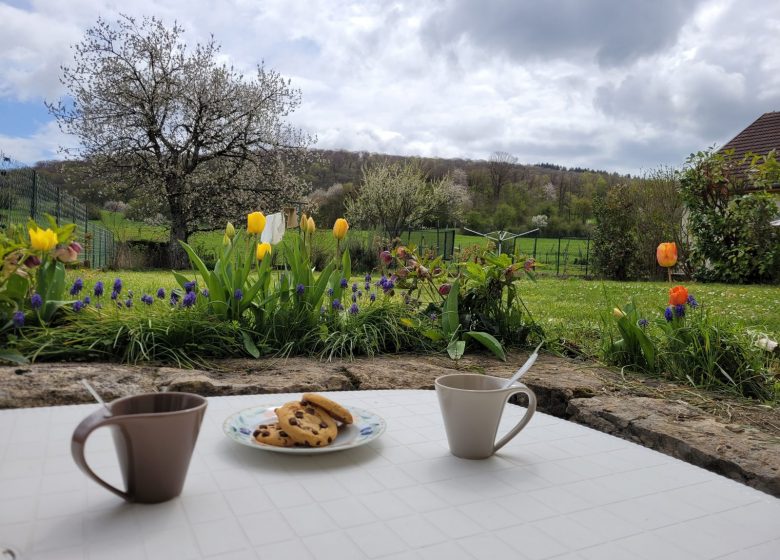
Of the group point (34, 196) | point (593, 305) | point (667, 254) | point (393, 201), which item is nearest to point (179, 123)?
point (34, 196)

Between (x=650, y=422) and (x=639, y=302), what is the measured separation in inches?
175

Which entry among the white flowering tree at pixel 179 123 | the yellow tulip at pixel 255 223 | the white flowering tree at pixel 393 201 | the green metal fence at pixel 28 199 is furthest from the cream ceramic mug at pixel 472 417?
the white flowering tree at pixel 393 201

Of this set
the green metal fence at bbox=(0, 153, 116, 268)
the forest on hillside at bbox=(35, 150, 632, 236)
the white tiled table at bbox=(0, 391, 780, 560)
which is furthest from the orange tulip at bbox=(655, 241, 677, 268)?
the forest on hillside at bbox=(35, 150, 632, 236)

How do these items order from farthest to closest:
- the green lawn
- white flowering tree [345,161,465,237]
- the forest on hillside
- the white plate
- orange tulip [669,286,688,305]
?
the forest on hillside, white flowering tree [345,161,465,237], the green lawn, orange tulip [669,286,688,305], the white plate

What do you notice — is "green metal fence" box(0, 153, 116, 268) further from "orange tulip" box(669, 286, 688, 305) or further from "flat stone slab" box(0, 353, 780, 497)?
"orange tulip" box(669, 286, 688, 305)

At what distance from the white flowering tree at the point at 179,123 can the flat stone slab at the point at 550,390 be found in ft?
38.4

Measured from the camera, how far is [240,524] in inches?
24.1

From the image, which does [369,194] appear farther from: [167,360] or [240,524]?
[240,524]

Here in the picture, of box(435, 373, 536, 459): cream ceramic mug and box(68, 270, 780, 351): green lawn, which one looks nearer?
box(435, 373, 536, 459): cream ceramic mug

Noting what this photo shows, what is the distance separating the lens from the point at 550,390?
165 cm

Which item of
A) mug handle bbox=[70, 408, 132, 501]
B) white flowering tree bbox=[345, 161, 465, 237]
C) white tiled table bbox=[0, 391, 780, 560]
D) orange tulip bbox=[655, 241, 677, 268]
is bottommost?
white tiled table bbox=[0, 391, 780, 560]

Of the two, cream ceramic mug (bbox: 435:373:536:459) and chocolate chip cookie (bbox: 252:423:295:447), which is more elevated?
cream ceramic mug (bbox: 435:373:536:459)

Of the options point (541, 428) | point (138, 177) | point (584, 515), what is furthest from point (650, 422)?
point (138, 177)

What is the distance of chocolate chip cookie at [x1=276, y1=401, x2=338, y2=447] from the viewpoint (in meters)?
0.81
